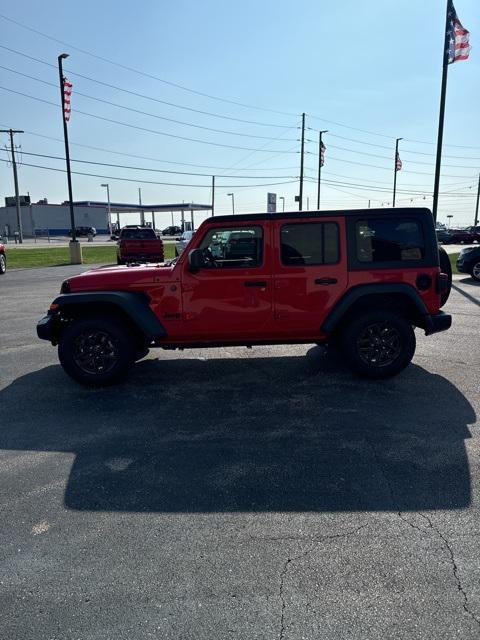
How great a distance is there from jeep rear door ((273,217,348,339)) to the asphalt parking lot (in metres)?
1.02

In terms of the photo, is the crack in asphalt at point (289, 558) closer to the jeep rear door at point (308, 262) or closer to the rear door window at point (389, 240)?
the jeep rear door at point (308, 262)

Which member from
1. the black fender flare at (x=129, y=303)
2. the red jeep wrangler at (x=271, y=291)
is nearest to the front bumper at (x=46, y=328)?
the red jeep wrangler at (x=271, y=291)

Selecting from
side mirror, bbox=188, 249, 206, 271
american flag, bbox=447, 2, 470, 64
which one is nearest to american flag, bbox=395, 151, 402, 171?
american flag, bbox=447, 2, 470, 64

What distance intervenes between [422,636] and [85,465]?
259cm

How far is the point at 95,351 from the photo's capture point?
541cm

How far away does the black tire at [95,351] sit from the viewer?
532cm

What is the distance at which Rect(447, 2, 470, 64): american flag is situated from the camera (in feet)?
47.5

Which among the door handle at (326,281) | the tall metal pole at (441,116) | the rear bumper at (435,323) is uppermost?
the tall metal pole at (441,116)

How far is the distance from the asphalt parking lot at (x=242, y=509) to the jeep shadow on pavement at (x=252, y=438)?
17 millimetres

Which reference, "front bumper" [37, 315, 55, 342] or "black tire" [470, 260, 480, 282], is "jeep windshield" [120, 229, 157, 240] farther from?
"front bumper" [37, 315, 55, 342]

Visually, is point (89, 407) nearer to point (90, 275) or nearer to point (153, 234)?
point (90, 275)

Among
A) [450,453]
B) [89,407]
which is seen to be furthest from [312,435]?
[89,407]

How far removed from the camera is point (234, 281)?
17.3 feet

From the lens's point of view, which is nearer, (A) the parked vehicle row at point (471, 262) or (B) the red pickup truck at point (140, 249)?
(A) the parked vehicle row at point (471, 262)
